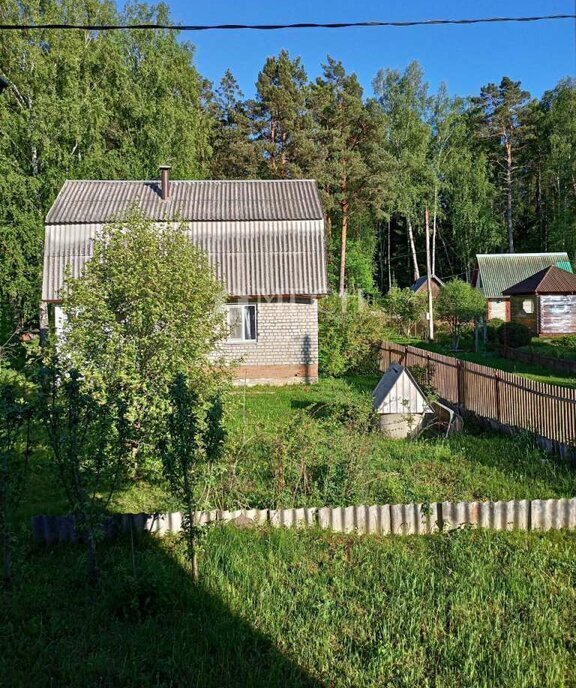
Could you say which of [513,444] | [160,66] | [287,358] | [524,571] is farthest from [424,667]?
[160,66]

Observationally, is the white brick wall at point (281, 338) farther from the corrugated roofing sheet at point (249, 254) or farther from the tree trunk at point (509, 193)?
the tree trunk at point (509, 193)

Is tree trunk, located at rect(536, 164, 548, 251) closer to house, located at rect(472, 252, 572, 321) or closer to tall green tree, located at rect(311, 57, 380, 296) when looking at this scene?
house, located at rect(472, 252, 572, 321)

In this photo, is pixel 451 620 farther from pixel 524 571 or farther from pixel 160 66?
pixel 160 66

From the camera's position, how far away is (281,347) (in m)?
15.1

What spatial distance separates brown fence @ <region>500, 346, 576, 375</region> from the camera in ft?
54.8

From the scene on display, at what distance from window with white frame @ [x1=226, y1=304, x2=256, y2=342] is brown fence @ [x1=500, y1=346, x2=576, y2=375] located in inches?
385

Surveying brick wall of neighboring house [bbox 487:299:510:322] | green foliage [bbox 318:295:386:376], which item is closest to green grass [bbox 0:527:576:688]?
green foliage [bbox 318:295:386:376]

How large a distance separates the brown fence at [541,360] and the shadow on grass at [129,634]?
1542 centimetres

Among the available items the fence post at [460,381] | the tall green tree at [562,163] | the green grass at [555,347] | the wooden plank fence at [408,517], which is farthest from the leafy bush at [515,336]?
the tall green tree at [562,163]

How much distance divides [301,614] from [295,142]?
1179 inches

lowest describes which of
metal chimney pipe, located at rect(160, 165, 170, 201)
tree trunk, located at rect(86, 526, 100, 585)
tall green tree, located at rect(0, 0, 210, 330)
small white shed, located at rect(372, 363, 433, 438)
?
tree trunk, located at rect(86, 526, 100, 585)

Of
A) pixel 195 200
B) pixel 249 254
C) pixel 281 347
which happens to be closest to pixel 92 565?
pixel 281 347

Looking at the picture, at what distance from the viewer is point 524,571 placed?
179 inches

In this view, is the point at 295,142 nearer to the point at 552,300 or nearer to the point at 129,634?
the point at 552,300
